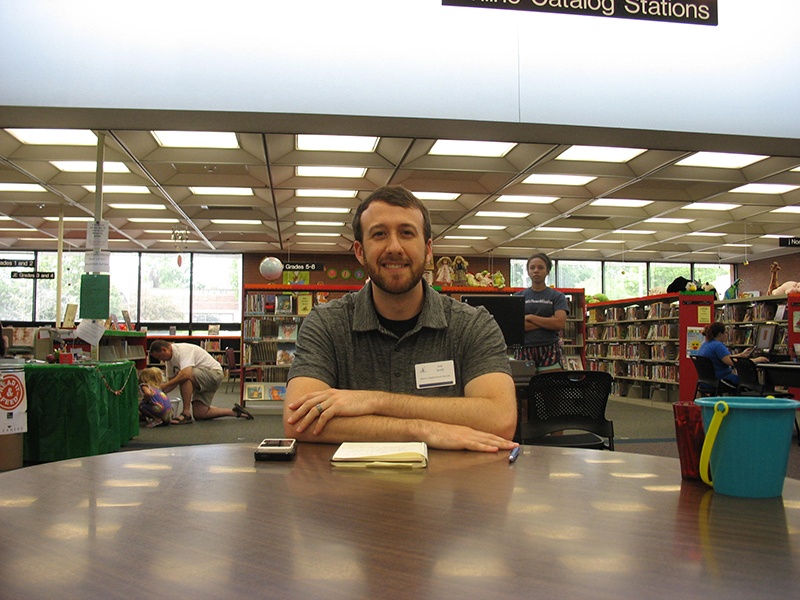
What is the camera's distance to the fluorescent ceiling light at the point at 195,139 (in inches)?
283

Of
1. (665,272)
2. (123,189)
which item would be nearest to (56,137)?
(123,189)

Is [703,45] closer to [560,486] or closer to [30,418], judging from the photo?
[560,486]

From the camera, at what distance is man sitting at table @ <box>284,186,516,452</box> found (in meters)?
1.59

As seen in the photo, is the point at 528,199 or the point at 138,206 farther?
the point at 138,206

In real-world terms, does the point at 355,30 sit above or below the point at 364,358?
above

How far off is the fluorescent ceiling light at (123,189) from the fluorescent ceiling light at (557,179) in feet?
20.2

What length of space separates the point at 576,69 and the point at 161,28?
357 centimetres

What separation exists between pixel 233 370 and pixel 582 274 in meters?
10.5

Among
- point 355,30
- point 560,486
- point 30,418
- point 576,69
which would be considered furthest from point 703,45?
point 30,418

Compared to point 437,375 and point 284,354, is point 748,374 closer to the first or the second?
point 284,354

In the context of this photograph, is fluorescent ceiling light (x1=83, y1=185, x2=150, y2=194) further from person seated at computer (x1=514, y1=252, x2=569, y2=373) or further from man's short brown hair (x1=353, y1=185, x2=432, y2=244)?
man's short brown hair (x1=353, y1=185, x2=432, y2=244)

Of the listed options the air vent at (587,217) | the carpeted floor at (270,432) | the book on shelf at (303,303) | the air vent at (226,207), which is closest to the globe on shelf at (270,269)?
the book on shelf at (303,303)

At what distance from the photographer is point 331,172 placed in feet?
29.4

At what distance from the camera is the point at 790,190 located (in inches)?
382
